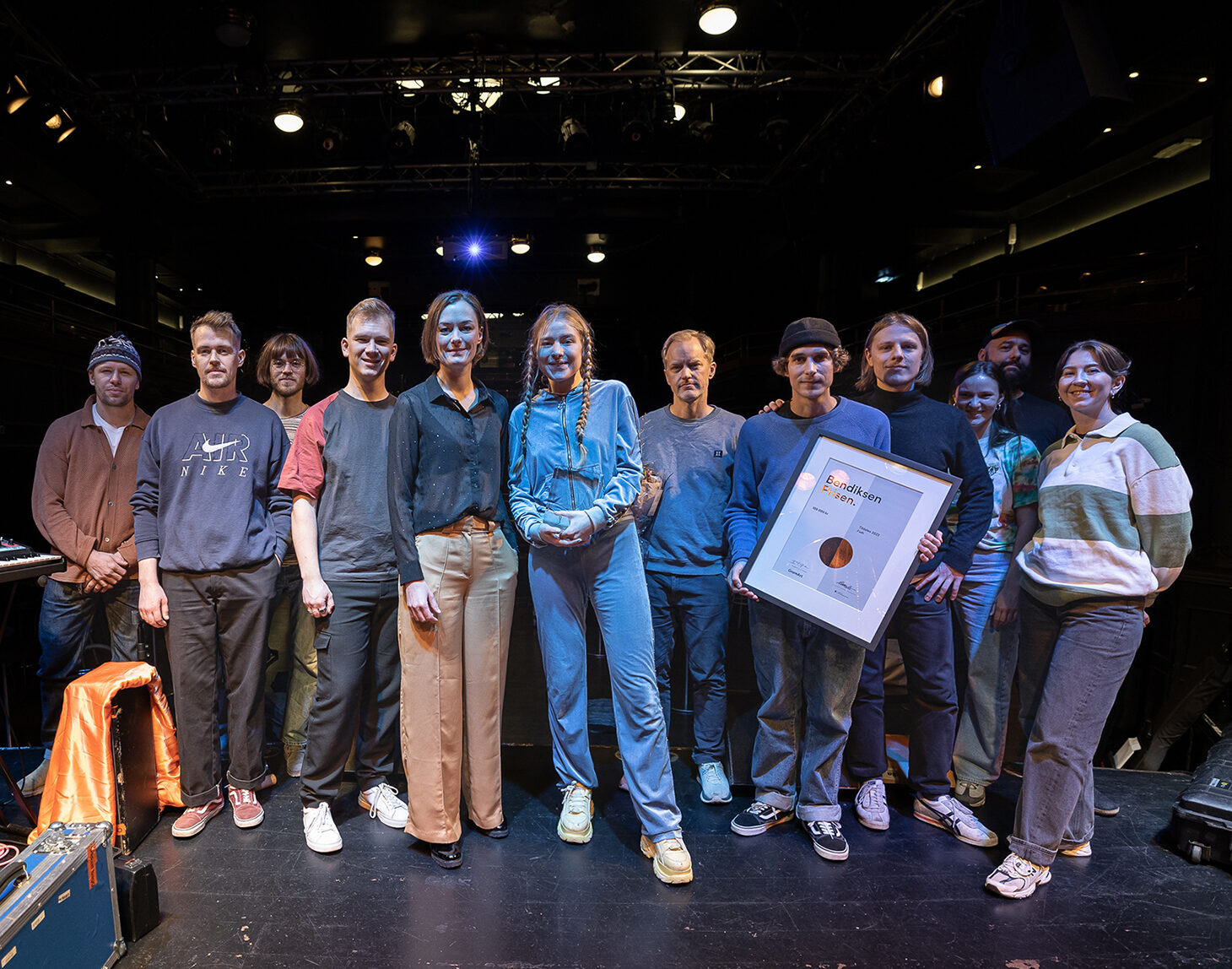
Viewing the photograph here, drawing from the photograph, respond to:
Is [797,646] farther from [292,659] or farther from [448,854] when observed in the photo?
[292,659]

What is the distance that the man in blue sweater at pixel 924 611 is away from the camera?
243cm

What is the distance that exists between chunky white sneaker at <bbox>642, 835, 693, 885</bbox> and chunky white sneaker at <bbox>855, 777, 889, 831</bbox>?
0.81m

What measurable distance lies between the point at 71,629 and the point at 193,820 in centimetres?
130

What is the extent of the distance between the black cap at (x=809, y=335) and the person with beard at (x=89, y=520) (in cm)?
315

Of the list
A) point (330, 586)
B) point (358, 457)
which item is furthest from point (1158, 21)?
point (330, 586)

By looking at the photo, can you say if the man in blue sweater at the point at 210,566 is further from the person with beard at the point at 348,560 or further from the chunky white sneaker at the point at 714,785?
the chunky white sneaker at the point at 714,785

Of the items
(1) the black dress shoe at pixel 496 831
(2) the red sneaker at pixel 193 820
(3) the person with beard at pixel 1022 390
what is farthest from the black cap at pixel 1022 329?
(2) the red sneaker at pixel 193 820

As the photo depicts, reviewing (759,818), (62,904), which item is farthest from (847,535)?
(62,904)

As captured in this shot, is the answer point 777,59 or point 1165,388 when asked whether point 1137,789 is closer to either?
point 1165,388

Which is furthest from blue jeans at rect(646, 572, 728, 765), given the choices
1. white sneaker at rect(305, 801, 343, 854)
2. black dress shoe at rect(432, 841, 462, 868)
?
white sneaker at rect(305, 801, 343, 854)

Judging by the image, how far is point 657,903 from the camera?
1.96 metres

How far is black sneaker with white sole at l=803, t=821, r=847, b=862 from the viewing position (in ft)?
7.19

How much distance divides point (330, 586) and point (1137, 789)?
12.5 ft

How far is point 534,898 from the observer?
1.97 m
